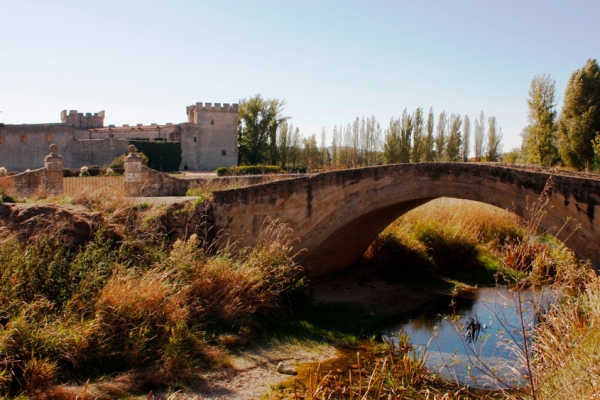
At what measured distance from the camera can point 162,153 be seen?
1900 inches

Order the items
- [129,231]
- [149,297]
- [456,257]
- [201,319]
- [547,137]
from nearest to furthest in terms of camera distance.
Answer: [149,297], [201,319], [129,231], [456,257], [547,137]

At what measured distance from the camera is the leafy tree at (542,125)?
27922 millimetres

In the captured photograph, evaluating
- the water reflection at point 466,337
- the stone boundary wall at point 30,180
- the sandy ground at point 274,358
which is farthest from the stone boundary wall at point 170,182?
the water reflection at point 466,337

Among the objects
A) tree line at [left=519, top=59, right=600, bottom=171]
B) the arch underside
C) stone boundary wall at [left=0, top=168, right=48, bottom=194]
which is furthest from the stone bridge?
tree line at [left=519, top=59, right=600, bottom=171]

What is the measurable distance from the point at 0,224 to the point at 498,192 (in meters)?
8.51

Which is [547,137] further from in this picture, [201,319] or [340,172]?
[201,319]

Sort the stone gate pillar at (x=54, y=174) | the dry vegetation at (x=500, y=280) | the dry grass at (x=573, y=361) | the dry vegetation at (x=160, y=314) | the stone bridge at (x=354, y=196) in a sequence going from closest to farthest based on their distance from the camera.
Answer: the dry grass at (x=573, y=361) < the dry vegetation at (x=500, y=280) < the dry vegetation at (x=160, y=314) < the stone bridge at (x=354, y=196) < the stone gate pillar at (x=54, y=174)

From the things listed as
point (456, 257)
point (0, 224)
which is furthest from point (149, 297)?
point (456, 257)

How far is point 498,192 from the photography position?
31.1 ft

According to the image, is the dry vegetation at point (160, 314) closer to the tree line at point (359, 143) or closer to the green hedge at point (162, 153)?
the tree line at point (359, 143)

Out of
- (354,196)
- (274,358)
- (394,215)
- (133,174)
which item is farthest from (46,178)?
(274,358)

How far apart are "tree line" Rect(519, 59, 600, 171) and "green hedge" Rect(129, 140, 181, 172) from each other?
Result: 2996 cm

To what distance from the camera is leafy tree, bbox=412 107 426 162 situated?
32875 mm

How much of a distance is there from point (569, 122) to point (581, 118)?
0.58 m
